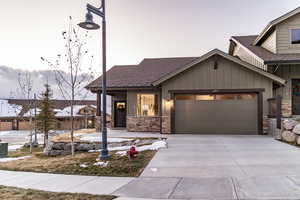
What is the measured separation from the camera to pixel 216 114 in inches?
525

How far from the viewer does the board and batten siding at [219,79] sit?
12844mm

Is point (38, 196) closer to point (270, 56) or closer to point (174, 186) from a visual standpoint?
point (174, 186)

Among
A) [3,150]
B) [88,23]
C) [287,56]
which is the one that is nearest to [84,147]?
[3,150]

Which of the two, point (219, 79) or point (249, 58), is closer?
point (219, 79)

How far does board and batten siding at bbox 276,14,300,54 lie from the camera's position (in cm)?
1395

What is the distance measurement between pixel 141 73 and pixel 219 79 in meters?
6.42

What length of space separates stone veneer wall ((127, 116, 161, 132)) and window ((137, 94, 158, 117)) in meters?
0.39

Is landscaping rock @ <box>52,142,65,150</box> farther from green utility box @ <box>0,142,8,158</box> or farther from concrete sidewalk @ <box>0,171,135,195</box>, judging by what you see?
concrete sidewalk @ <box>0,171,135,195</box>

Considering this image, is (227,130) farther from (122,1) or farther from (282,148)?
(122,1)

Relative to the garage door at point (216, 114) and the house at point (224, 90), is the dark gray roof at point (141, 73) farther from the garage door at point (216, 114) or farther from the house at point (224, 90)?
the garage door at point (216, 114)

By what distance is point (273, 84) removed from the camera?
43.8ft

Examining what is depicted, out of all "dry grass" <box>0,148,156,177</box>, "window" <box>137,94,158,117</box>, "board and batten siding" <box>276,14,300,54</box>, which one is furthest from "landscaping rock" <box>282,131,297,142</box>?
"window" <box>137,94,158,117</box>

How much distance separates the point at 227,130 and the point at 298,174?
7.81m

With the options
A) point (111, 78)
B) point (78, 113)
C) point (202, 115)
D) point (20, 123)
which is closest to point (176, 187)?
point (202, 115)
